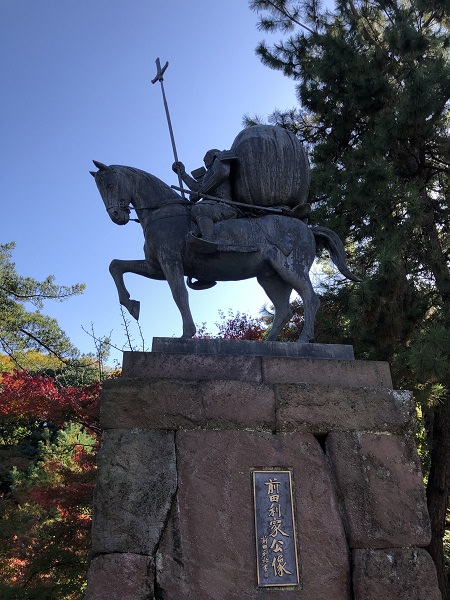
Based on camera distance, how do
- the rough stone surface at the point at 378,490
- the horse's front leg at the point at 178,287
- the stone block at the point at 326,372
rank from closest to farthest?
1. the rough stone surface at the point at 378,490
2. the stone block at the point at 326,372
3. the horse's front leg at the point at 178,287

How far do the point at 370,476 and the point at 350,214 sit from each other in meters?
5.32

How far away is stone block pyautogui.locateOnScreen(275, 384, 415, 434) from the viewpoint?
3.41m

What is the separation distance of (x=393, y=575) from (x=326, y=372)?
47.2 inches

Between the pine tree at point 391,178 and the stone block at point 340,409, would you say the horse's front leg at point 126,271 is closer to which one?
the stone block at point 340,409

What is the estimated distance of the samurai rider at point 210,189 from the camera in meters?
4.09

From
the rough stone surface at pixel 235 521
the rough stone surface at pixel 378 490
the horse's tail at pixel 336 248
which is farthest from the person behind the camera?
the horse's tail at pixel 336 248

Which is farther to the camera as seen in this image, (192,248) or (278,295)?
(278,295)

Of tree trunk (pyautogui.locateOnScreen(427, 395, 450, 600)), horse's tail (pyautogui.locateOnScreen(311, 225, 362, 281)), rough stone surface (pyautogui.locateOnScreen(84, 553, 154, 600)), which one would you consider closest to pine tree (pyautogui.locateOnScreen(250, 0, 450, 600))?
tree trunk (pyautogui.locateOnScreen(427, 395, 450, 600))

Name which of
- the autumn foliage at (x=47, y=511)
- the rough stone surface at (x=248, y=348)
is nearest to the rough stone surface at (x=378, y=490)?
the rough stone surface at (x=248, y=348)

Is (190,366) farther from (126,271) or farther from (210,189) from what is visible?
(210,189)

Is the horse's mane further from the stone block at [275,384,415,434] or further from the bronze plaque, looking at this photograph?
the bronze plaque

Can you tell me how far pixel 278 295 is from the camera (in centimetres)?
446

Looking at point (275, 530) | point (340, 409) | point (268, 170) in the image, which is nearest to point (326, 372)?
point (340, 409)

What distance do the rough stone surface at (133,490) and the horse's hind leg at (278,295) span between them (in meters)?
1.50
